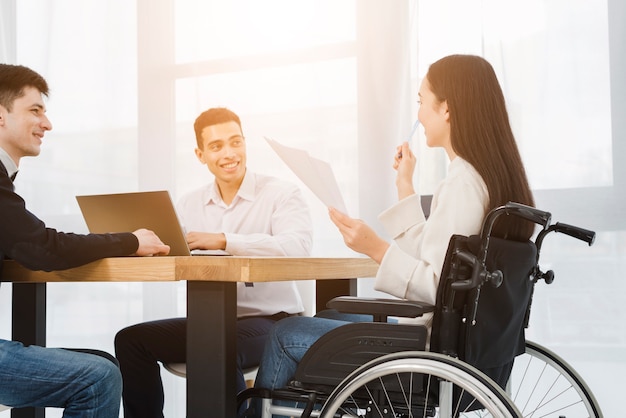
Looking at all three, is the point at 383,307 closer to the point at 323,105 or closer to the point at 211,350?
the point at 211,350

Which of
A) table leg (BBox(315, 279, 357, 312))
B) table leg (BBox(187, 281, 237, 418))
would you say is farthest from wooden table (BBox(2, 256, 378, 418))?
table leg (BBox(315, 279, 357, 312))

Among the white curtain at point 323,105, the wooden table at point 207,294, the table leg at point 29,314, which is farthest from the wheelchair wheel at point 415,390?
the white curtain at point 323,105

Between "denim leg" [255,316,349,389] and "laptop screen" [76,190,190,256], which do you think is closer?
"denim leg" [255,316,349,389]

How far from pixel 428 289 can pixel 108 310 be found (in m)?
2.47

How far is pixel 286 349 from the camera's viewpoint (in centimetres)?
147

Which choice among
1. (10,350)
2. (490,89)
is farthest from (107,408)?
(490,89)

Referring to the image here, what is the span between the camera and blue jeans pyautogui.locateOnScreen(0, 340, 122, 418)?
A: 1.40m

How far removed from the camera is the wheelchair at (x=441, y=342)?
1188 millimetres

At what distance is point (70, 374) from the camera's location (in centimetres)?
141

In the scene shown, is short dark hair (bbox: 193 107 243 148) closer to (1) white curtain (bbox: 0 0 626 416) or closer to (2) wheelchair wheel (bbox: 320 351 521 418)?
(1) white curtain (bbox: 0 0 626 416)

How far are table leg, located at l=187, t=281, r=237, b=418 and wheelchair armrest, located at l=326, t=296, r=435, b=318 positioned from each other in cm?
24

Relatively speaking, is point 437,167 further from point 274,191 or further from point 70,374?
point 70,374

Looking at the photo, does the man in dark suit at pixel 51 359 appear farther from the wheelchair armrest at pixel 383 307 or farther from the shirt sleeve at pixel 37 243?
the wheelchair armrest at pixel 383 307

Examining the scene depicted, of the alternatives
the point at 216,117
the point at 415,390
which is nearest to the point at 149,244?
the point at 415,390
